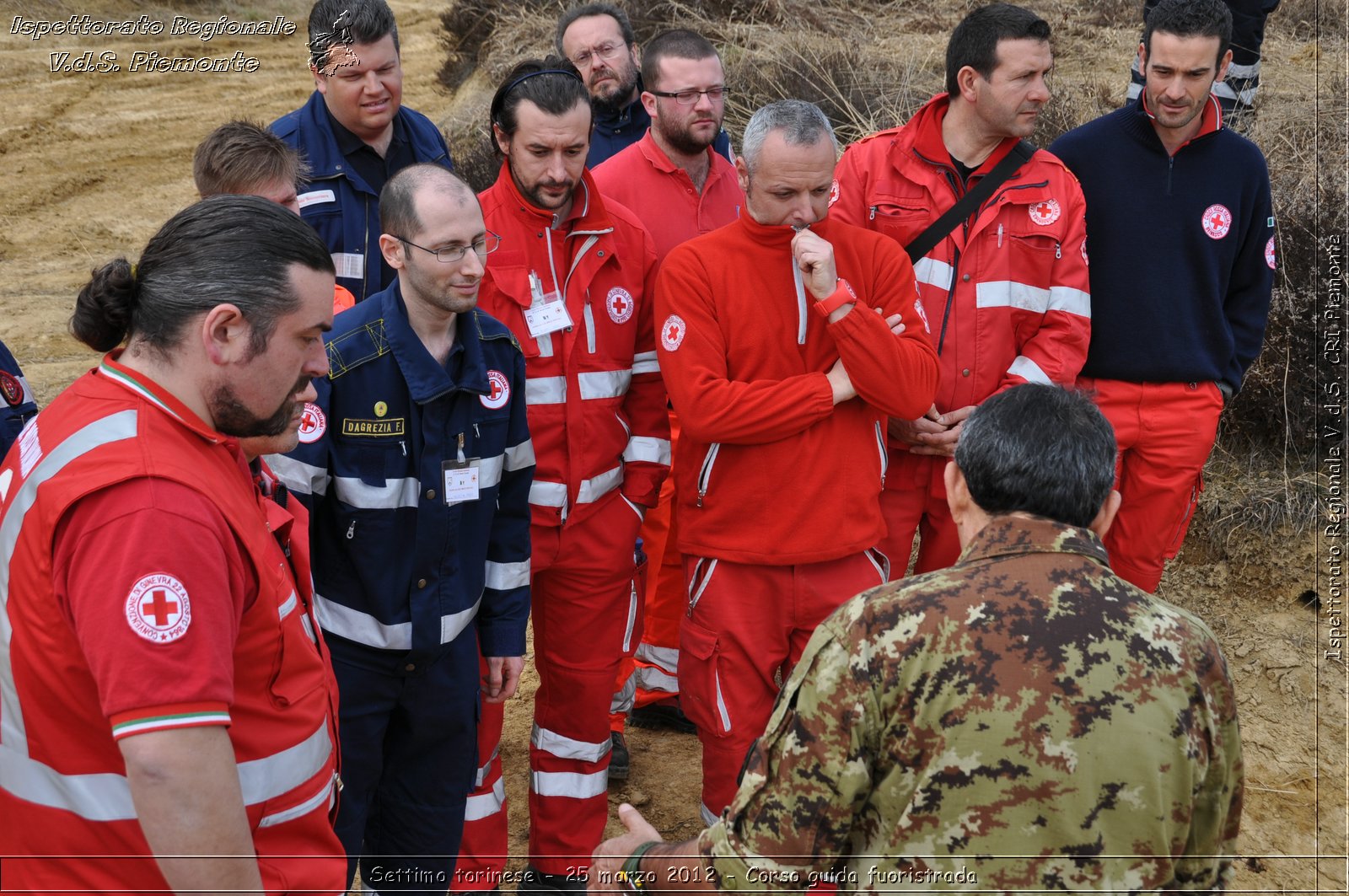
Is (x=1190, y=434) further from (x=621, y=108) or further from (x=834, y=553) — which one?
(x=621, y=108)

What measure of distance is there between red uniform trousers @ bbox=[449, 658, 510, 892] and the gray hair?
2054mm

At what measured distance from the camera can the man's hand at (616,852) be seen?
2.54 m

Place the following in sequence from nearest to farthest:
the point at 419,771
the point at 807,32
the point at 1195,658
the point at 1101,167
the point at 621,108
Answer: the point at 1195,658, the point at 419,771, the point at 1101,167, the point at 621,108, the point at 807,32

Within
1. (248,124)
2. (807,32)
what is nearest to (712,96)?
(248,124)

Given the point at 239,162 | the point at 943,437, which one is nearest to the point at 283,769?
the point at 239,162

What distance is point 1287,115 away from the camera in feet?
26.9

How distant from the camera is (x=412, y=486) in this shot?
3373mm

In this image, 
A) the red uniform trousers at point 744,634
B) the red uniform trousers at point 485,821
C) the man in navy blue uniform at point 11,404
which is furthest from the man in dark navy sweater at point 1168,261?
the man in navy blue uniform at point 11,404

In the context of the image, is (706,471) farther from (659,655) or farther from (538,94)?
(659,655)

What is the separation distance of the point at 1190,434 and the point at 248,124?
12.0 ft

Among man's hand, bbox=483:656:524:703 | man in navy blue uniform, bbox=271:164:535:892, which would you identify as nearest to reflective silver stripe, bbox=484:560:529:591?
man in navy blue uniform, bbox=271:164:535:892

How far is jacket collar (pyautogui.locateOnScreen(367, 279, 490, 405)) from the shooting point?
11.0 ft

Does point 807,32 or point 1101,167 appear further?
point 807,32

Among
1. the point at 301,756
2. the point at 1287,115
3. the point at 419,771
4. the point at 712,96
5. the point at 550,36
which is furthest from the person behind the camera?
the point at 550,36
